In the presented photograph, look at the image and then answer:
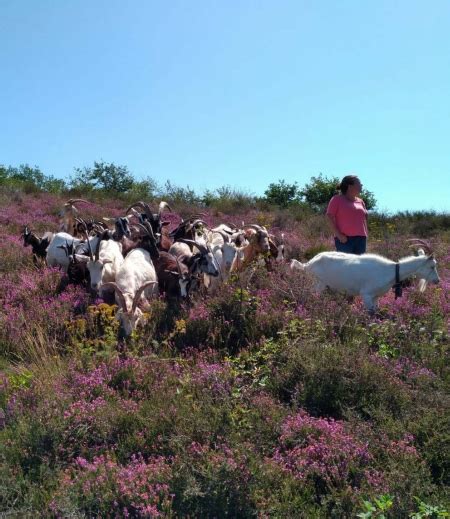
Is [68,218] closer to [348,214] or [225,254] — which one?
[225,254]

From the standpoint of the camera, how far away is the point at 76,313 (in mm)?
8039

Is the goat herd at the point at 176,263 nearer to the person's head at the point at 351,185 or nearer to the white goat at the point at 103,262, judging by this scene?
the white goat at the point at 103,262

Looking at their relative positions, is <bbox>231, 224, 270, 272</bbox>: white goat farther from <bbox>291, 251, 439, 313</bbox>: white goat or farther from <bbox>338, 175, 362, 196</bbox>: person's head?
<bbox>338, 175, 362, 196</bbox>: person's head

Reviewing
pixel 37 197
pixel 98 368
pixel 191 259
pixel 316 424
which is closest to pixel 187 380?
pixel 98 368

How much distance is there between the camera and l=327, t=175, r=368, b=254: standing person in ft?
28.2

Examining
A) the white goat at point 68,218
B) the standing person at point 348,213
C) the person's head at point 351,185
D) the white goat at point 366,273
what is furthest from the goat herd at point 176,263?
the person's head at point 351,185

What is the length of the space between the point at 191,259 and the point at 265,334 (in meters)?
2.85

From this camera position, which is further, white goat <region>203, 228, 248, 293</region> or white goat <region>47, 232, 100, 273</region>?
white goat <region>47, 232, 100, 273</region>

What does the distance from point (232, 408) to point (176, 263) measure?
5.12 meters

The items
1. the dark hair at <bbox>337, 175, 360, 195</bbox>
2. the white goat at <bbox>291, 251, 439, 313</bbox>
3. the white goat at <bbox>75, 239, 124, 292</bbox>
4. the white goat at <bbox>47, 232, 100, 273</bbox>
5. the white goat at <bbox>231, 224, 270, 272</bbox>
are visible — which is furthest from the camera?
the white goat at <bbox>47, 232, 100, 273</bbox>

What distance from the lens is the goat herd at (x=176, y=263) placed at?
7934 mm

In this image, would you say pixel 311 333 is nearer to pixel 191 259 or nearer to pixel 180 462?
pixel 180 462

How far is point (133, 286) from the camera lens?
8.34 m

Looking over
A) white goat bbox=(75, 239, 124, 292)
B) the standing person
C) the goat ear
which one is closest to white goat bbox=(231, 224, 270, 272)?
the standing person
